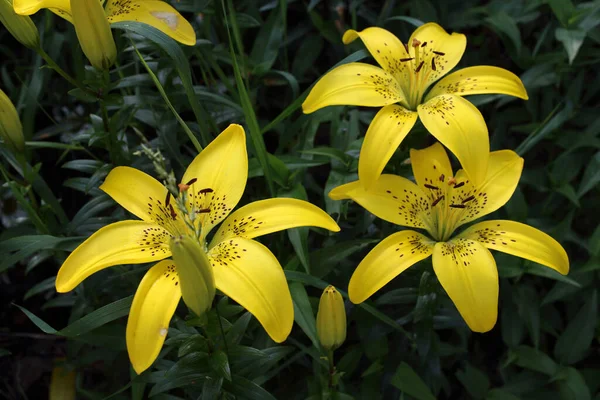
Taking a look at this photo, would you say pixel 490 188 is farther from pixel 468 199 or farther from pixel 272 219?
pixel 272 219

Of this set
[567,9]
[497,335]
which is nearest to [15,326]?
[497,335]

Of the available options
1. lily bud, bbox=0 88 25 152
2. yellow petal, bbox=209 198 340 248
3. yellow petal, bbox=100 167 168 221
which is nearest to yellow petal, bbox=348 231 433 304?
yellow petal, bbox=209 198 340 248

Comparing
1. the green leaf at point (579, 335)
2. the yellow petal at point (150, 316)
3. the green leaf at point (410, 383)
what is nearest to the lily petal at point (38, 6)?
the yellow petal at point (150, 316)

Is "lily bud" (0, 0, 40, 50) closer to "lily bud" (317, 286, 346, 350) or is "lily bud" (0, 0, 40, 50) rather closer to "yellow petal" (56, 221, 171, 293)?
"yellow petal" (56, 221, 171, 293)

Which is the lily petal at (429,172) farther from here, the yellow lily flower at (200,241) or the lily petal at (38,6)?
the lily petal at (38,6)

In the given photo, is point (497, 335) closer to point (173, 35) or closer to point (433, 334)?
point (433, 334)

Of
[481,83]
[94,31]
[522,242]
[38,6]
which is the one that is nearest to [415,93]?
[481,83]
